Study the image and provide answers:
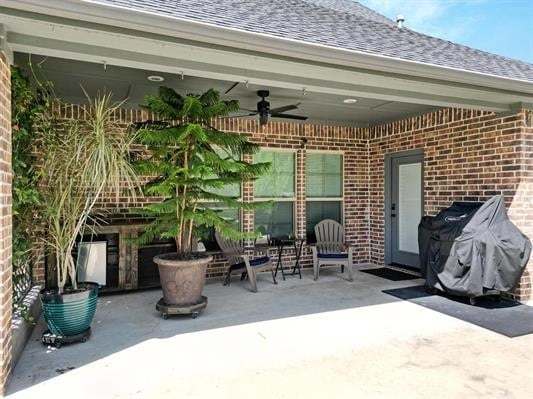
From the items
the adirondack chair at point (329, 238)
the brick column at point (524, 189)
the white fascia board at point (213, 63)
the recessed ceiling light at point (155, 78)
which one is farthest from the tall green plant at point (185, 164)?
the brick column at point (524, 189)

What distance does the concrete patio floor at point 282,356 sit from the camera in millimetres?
2557

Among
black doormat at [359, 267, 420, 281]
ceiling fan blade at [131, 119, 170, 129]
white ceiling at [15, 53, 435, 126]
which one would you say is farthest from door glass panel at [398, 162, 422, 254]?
ceiling fan blade at [131, 119, 170, 129]

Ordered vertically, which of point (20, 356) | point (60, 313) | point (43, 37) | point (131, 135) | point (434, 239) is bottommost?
point (20, 356)

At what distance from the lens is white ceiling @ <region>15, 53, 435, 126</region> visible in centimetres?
389

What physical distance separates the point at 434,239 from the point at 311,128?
291 centimetres

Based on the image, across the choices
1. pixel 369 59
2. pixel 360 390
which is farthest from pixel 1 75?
pixel 360 390

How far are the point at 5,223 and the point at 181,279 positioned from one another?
69.8 inches

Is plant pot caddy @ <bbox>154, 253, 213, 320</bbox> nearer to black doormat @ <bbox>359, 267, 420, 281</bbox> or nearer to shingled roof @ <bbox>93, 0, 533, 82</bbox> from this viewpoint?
shingled roof @ <bbox>93, 0, 533, 82</bbox>

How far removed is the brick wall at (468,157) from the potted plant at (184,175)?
301 centimetres

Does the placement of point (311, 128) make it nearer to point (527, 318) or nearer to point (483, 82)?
point (483, 82)

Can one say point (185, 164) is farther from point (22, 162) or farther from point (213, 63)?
point (22, 162)

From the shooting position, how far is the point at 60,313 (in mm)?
3248

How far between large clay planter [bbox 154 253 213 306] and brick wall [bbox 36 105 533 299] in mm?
1414

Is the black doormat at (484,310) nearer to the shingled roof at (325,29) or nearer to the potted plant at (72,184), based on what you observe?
the shingled roof at (325,29)
